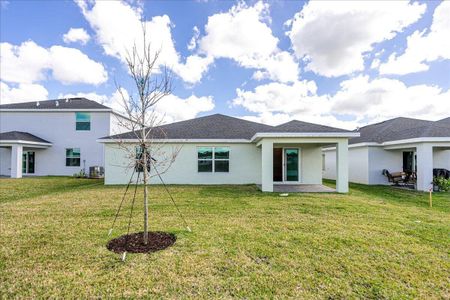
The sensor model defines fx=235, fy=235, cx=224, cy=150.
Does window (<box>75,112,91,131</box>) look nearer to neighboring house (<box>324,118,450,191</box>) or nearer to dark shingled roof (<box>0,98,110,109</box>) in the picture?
dark shingled roof (<box>0,98,110,109</box>)

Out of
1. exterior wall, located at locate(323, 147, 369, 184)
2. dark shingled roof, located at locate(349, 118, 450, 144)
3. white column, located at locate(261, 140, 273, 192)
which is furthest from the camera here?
exterior wall, located at locate(323, 147, 369, 184)

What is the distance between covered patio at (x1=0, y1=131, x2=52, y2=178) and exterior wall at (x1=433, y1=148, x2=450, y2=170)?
97.3 feet

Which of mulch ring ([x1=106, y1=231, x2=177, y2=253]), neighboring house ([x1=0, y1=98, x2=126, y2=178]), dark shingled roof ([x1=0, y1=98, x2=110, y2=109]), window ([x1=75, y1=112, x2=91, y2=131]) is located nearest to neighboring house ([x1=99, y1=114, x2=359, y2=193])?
neighboring house ([x1=0, y1=98, x2=126, y2=178])

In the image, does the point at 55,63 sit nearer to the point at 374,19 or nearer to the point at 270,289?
the point at 374,19

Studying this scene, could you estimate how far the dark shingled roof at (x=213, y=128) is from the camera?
568 inches

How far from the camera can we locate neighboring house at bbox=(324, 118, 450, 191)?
40.7ft

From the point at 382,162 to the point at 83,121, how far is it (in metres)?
23.6

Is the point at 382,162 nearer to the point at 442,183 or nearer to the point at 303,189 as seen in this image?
the point at 442,183

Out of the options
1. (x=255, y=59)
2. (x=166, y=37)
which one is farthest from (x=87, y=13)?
(x=255, y=59)

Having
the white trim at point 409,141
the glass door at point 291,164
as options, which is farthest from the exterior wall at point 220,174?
the white trim at point 409,141

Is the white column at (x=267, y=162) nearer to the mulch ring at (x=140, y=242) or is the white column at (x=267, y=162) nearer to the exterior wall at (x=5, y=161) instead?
the mulch ring at (x=140, y=242)

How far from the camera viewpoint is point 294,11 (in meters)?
13.7

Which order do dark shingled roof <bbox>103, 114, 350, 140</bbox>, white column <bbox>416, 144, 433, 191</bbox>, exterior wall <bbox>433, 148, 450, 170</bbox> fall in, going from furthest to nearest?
exterior wall <bbox>433, 148, 450, 170</bbox> → dark shingled roof <bbox>103, 114, 350, 140</bbox> → white column <bbox>416, 144, 433, 191</bbox>

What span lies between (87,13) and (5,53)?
28.2ft
